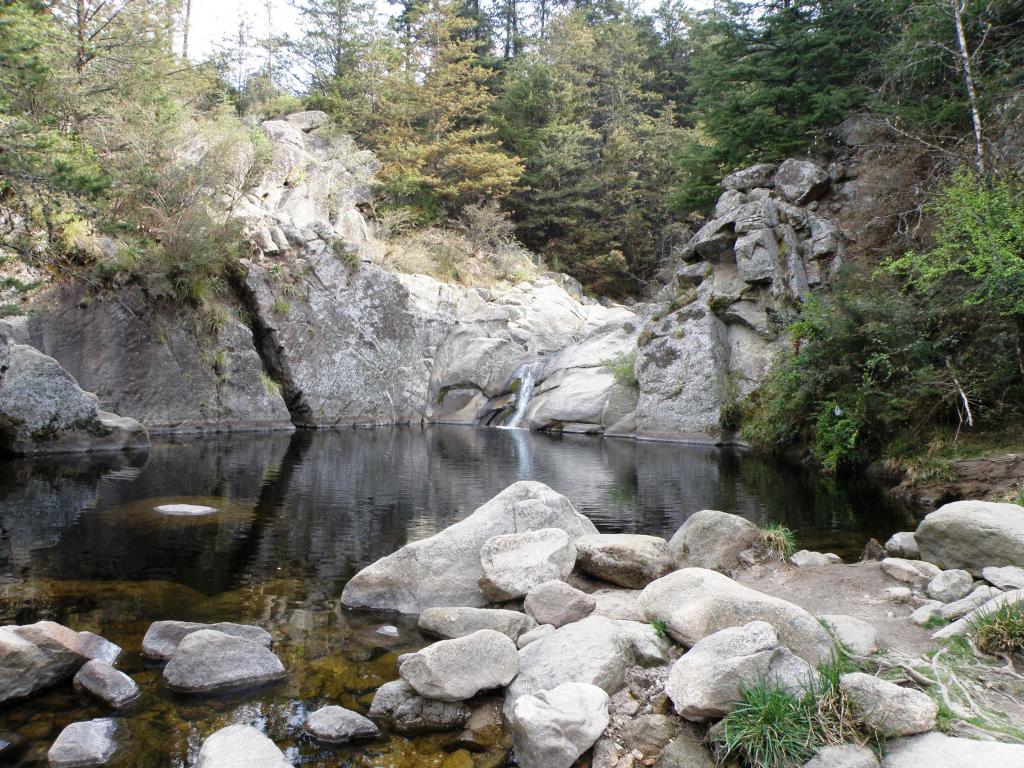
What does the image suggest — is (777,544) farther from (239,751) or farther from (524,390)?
(524,390)

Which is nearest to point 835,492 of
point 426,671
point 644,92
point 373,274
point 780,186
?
point 426,671

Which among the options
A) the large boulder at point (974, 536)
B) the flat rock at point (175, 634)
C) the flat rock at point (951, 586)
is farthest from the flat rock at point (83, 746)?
the large boulder at point (974, 536)

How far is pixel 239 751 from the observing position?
3.96 meters

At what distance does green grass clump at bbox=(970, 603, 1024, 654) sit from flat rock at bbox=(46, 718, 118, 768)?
556 cm

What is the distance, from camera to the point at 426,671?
4.88 metres

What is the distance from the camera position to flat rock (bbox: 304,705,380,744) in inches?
179

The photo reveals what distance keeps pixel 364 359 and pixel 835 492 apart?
17.3 metres

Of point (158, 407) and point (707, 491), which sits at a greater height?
point (158, 407)

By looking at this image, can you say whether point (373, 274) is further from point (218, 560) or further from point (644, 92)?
point (644, 92)

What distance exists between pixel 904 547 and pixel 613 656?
14.2 ft

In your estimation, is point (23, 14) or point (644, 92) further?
point (644, 92)

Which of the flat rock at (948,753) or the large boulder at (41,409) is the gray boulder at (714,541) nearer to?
the flat rock at (948,753)

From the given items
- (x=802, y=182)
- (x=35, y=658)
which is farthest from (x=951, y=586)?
(x=802, y=182)

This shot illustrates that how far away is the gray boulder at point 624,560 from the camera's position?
23.6 ft
